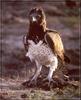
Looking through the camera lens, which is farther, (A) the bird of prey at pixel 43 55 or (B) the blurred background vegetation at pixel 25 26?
(B) the blurred background vegetation at pixel 25 26

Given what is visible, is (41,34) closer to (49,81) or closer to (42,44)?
(42,44)

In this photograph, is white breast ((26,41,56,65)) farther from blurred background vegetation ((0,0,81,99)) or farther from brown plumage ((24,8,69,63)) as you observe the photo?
blurred background vegetation ((0,0,81,99))

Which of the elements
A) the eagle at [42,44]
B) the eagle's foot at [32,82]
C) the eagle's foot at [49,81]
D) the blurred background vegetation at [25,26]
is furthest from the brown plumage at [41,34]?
the blurred background vegetation at [25,26]

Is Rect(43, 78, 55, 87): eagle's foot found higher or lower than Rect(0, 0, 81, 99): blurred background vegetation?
lower

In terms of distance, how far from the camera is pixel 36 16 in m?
6.41

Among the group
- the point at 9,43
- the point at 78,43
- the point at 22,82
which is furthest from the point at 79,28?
the point at 22,82

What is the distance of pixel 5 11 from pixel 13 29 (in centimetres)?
184

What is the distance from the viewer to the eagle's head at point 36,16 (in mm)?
6402

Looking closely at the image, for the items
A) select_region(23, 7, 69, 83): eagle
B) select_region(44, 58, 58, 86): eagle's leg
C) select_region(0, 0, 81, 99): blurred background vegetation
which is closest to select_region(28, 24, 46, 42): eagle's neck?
select_region(23, 7, 69, 83): eagle

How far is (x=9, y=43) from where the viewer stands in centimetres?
1337

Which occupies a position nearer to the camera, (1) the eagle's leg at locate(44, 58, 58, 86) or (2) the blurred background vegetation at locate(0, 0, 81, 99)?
(1) the eagle's leg at locate(44, 58, 58, 86)

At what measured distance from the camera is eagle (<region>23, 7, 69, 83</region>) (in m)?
6.49

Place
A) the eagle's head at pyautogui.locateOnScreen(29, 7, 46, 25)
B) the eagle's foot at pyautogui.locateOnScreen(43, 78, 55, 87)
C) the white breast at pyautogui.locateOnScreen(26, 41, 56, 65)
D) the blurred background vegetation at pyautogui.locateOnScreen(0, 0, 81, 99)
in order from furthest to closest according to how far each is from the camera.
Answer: the blurred background vegetation at pyautogui.locateOnScreen(0, 0, 81, 99) < the eagle's foot at pyautogui.locateOnScreen(43, 78, 55, 87) < the white breast at pyautogui.locateOnScreen(26, 41, 56, 65) < the eagle's head at pyautogui.locateOnScreen(29, 7, 46, 25)

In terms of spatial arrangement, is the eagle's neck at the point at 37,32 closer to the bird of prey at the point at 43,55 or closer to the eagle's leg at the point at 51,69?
the bird of prey at the point at 43,55
